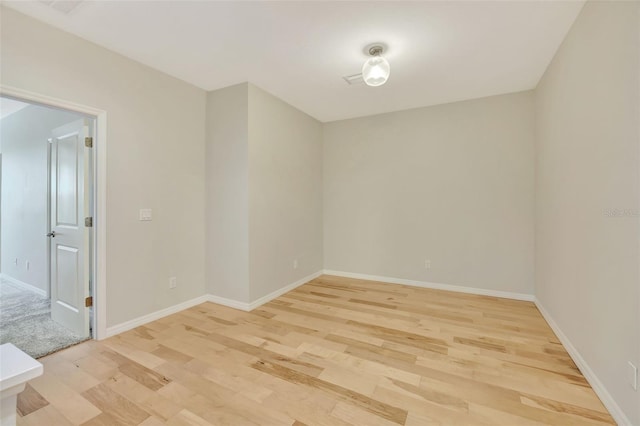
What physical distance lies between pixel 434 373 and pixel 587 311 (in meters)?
1.16

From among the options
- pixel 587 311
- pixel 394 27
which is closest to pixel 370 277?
pixel 587 311

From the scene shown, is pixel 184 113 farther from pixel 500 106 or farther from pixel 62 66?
pixel 500 106

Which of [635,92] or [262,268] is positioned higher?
[635,92]

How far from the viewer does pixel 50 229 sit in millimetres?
2973

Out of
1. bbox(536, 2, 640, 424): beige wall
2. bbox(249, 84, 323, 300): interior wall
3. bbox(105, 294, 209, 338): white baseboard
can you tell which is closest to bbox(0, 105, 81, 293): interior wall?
bbox(105, 294, 209, 338): white baseboard

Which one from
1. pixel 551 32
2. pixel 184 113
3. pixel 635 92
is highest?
pixel 551 32

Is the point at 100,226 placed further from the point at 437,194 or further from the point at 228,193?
the point at 437,194

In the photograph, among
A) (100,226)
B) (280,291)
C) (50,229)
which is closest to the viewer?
(100,226)

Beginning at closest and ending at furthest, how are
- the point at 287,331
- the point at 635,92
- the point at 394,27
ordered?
the point at 635,92
the point at 394,27
the point at 287,331

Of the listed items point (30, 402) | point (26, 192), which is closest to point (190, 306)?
point (30, 402)

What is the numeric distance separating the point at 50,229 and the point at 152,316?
4.96 feet

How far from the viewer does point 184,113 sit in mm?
3178

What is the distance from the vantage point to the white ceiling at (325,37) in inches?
78.3

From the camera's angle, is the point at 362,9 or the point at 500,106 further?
the point at 500,106
